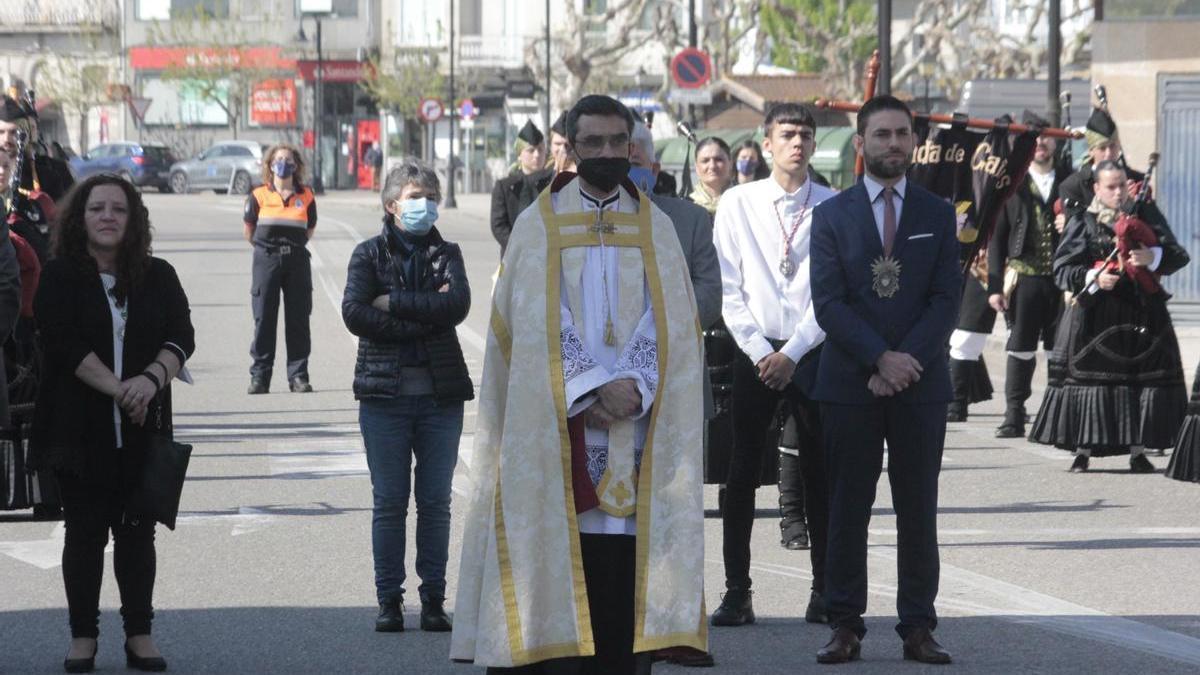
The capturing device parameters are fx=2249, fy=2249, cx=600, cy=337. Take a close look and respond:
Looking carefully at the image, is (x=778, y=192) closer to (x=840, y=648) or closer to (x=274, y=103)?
(x=840, y=648)

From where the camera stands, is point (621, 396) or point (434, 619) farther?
point (434, 619)

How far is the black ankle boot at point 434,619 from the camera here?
8023mm

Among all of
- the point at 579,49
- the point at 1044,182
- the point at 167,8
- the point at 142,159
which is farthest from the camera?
the point at 167,8

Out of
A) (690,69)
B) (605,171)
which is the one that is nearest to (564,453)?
(605,171)

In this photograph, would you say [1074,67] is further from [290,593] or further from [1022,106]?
[290,593]

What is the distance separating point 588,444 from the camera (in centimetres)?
592

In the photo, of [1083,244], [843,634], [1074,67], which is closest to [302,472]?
[1083,244]

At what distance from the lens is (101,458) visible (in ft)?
23.9

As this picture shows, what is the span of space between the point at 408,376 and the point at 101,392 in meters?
1.24

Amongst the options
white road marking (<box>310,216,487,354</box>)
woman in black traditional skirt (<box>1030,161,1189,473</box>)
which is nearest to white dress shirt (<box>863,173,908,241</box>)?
white road marking (<box>310,216,487,354</box>)

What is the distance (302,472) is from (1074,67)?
140 ft

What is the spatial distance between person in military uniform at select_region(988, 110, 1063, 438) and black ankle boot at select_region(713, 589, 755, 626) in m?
6.43

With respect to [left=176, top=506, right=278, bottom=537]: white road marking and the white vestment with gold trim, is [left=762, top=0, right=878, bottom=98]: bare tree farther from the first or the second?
the white vestment with gold trim

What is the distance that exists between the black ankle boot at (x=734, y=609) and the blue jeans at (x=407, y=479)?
3.29 feet
